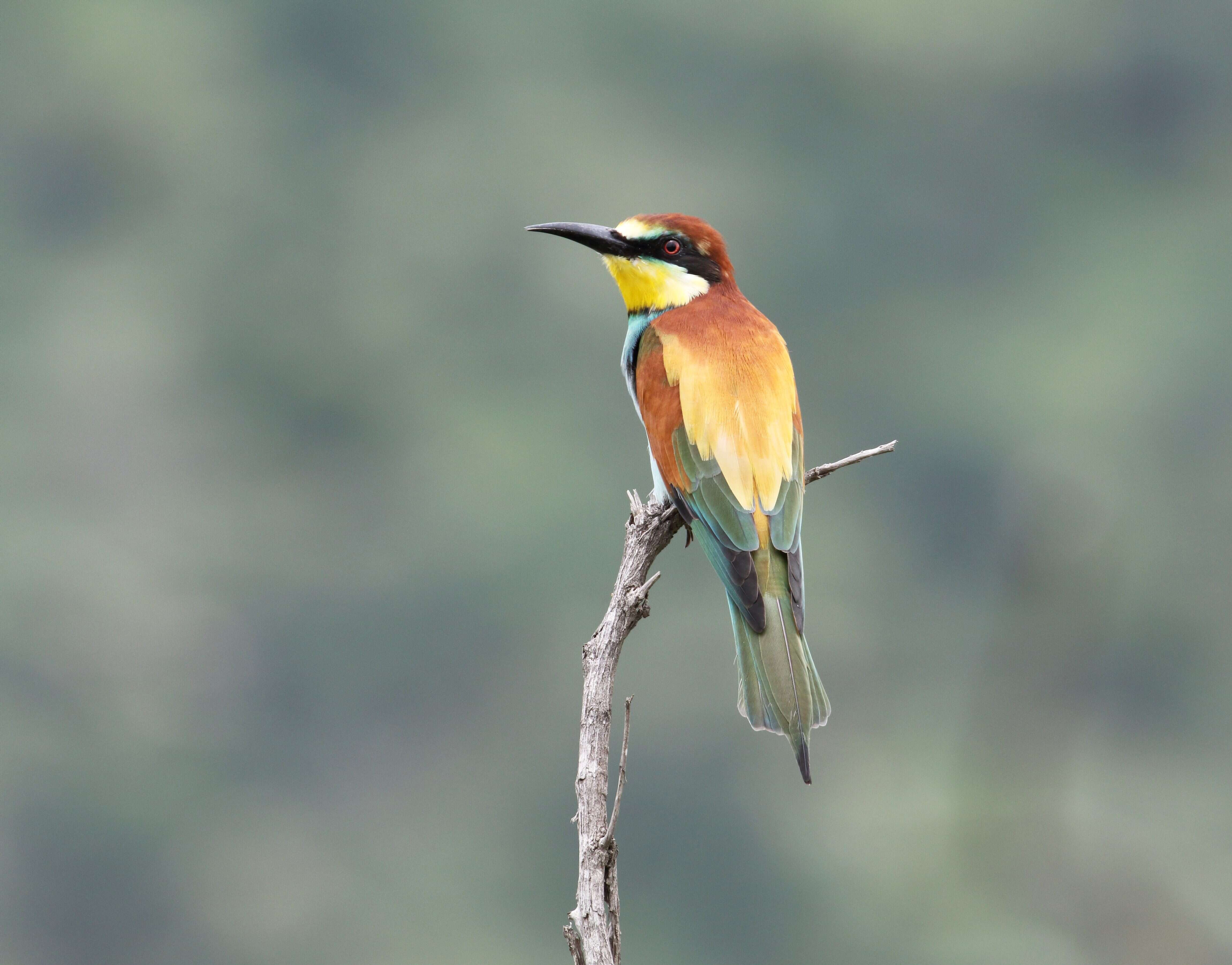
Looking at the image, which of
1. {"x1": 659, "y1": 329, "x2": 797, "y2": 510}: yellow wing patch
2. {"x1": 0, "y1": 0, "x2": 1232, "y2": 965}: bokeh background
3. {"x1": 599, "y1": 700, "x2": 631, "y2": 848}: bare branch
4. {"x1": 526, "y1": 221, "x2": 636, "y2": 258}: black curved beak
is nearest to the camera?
{"x1": 599, "y1": 700, "x2": 631, "y2": 848}: bare branch

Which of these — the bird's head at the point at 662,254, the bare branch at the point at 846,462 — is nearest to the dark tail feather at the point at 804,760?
the bare branch at the point at 846,462

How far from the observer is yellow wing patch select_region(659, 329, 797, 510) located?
283 centimetres

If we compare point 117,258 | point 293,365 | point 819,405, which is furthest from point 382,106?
point 819,405

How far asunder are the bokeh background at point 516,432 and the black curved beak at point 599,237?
16556 millimetres

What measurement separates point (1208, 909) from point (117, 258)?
57404mm

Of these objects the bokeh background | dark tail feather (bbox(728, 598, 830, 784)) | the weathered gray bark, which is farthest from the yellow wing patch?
the bokeh background

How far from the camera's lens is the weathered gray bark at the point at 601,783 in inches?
72.4

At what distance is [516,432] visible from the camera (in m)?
43.5

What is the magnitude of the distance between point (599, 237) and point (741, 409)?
2.13 feet

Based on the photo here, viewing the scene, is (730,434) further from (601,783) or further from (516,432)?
(516,432)

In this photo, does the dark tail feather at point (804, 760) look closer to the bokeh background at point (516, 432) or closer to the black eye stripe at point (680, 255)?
the black eye stripe at point (680, 255)

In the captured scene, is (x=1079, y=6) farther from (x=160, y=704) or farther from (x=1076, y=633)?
(x=1076, y=633)

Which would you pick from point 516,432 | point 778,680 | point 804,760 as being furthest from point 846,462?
point 516,432

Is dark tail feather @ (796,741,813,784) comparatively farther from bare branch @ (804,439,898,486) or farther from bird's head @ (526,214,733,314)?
bird's head @ (526,214,733,314)
